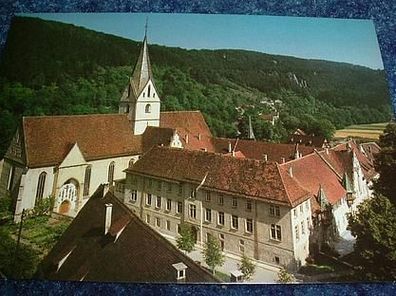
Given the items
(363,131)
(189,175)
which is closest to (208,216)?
(189,175)

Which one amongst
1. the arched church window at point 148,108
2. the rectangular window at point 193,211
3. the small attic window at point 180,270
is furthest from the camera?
the arched church window at point 148,108

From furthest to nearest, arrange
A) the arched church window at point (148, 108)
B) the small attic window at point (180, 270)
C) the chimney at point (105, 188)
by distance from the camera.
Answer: the arched church window at point (148, 108), the chimney at point (105, 188), the small attic window at point (180, 270)

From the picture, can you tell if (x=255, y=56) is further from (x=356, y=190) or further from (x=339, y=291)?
(x=339, y=291)

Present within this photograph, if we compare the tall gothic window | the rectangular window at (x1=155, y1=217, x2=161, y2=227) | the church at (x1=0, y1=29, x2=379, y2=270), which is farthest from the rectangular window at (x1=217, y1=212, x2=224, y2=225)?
the tall gothic window

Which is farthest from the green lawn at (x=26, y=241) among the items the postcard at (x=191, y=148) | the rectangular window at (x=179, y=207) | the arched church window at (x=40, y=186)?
the rectangular window at (x=179, y=207)

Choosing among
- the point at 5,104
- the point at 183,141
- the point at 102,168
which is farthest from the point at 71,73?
the point at 183,141

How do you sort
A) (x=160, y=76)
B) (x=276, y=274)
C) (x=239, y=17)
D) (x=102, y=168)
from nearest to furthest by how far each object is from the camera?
(x=276, y=274) → (x=102, y=168) → (x=160, y=76) → (x=239, y=17)

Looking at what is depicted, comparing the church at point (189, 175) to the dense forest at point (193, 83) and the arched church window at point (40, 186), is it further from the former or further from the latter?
the dense forest at point (193, 83)
